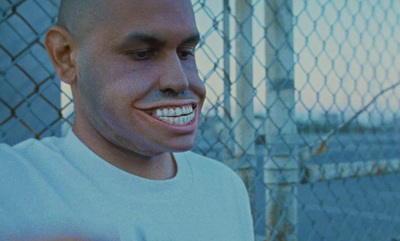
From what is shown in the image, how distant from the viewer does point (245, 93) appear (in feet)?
5.11

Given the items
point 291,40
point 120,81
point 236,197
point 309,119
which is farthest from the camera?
point 309,119

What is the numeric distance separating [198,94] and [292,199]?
97 cm

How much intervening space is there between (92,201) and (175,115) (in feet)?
0.81

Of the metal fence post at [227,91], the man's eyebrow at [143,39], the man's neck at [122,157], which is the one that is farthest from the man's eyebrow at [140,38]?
the metal fence post at [227,91]

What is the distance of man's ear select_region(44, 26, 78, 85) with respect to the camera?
91 cm

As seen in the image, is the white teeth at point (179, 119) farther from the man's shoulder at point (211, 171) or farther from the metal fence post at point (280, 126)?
the metal fence post at point (280, 126)

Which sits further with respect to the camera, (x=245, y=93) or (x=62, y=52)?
(x=245, y=93)

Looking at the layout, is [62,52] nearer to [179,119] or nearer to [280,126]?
Answer: [179,119]

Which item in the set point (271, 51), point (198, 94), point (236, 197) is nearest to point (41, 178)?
point (198, 94)

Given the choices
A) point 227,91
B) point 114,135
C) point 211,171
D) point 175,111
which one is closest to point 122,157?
point 114,135

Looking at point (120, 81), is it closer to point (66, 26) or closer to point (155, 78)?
point (155, 78)

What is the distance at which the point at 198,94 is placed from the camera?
936 mm

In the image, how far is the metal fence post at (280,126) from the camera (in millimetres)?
1635

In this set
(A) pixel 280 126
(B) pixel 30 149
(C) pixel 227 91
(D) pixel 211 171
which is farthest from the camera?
(A) pixel 280 126
